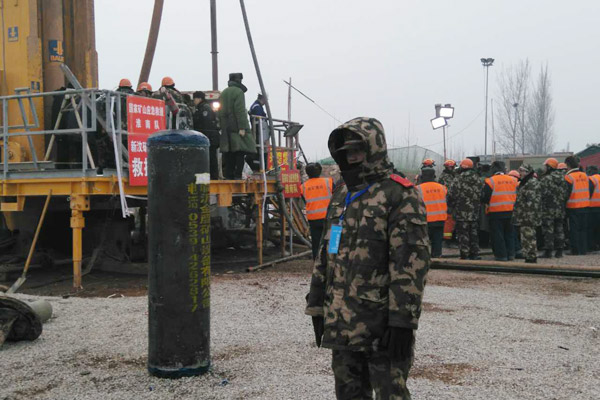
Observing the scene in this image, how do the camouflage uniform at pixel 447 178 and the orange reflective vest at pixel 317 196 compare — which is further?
the camouflage uniform at pixel 447 178

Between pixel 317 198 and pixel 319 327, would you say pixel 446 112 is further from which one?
pixel 319 327

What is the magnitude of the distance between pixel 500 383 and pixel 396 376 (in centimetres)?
204

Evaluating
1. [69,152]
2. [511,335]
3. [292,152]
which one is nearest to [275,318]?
[511,335]

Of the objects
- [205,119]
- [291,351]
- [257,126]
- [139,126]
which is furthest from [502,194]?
[291,351]

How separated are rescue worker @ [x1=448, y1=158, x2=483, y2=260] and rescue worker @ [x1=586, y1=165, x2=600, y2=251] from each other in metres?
3.31

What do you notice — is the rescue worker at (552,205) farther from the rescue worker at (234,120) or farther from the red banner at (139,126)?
the red banner at (139,126)

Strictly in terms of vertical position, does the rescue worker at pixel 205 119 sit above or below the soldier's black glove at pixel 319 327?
above

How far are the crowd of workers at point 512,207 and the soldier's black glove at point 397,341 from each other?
9279 mm

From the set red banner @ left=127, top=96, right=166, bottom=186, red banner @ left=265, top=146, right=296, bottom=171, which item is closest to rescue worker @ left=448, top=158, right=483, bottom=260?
red banner @ left=265, top=146, right=296, bottom=171

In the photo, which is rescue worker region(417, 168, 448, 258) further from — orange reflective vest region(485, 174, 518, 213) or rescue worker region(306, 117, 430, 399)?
rescue worker region(306, 117, 430, 399)

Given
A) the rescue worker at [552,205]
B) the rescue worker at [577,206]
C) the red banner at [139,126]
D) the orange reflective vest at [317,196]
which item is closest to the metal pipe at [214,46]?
the orange reflective vest at [317,196]

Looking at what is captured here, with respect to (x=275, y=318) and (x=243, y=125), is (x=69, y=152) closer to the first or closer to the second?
(x=243, y=125)

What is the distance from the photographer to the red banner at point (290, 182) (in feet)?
40.4

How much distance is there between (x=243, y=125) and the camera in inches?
436
